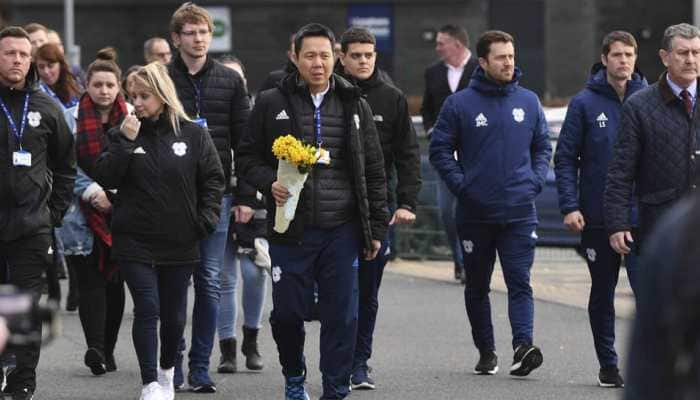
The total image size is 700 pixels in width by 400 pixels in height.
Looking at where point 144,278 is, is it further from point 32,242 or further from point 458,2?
point 458,2

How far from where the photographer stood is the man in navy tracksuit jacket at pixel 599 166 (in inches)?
367

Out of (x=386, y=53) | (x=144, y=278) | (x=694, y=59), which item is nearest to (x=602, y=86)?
(x=694, y=59)

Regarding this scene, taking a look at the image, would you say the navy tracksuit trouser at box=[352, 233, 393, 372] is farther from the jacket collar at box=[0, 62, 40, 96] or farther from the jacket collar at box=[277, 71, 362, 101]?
the jacket collar at box=[0, 62, 40, 96]

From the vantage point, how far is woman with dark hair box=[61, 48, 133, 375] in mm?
9820

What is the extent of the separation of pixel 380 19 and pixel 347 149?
32051 millimetres

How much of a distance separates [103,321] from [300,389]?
203 centimetres

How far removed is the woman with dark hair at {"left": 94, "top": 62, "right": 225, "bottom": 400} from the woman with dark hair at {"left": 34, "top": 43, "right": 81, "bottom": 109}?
8.96ft

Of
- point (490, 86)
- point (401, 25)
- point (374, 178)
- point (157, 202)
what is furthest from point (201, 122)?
point (401, 25)

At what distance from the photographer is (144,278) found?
27.6 feet

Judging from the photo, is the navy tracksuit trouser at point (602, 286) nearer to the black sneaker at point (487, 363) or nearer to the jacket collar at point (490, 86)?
the black sneaker at point (487, 363)

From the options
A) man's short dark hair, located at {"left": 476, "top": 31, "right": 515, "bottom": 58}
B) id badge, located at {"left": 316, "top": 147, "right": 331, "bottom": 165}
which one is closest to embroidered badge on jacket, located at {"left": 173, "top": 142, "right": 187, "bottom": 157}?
id badge, located at {"left": 316, "top": 147, "right": 331, "bottom": 165}

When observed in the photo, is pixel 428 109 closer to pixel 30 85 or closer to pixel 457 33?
pixel 457 33

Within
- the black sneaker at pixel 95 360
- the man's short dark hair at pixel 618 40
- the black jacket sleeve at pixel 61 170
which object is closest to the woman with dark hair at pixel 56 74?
the black sneaker at pixel 95 360

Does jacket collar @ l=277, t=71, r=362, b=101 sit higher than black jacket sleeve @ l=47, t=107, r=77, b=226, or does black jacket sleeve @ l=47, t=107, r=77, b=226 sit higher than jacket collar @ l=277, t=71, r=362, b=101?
jacket collar @ l=277, t=71, r=362, b=101
